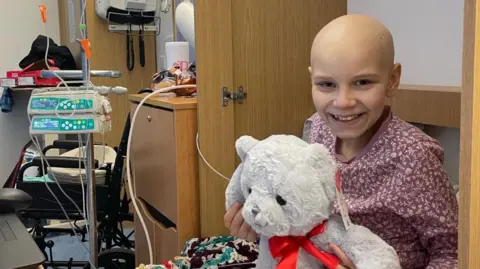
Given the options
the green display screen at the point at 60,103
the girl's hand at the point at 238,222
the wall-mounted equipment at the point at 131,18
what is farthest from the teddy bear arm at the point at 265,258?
the wall-mounted equipment at the point at 131,18

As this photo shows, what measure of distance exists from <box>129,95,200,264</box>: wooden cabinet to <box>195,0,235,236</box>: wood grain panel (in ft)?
0.15

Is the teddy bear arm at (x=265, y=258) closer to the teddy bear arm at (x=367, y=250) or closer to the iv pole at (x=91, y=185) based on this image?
the teddy bear arm at (x=367, y=250)

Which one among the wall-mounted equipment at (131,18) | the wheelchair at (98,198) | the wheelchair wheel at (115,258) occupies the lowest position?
the wheelchair wheel at (115,258)

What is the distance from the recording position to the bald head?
2.86 ft

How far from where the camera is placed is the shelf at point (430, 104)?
1408 millimetres

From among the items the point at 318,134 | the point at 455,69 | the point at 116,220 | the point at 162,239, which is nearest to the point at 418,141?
the point at 318,134

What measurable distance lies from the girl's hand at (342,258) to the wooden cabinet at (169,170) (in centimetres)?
88

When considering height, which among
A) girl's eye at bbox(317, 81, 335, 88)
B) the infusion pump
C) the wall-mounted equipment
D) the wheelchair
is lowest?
the wheelchair

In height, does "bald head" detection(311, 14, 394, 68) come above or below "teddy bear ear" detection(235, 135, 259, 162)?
above

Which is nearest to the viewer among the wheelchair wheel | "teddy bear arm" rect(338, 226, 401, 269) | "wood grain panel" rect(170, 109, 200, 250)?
"teddy bear arm" rect(338, 226, 401, 269)

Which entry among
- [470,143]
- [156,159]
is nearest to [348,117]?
[470,143]

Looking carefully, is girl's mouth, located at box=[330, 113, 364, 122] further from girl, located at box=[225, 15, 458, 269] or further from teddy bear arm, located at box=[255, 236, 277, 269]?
teddy bear arm, located at box=[255, 236, 277, 269]

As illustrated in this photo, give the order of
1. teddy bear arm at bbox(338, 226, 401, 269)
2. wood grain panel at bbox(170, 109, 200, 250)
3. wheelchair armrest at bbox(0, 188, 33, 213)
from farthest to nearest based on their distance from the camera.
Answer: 1. wood grain panel at bbox(170, 109, 200, 250)
2. wheelchair armrest at bbox(0, 188, 33, 213)
3. teddy bear arm at bbox(338, 226, 401, 269)

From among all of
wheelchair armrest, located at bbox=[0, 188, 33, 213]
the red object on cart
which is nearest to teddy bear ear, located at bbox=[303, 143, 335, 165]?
wheelchair armrest, located at bbox=[0, 188, 33, 213]
